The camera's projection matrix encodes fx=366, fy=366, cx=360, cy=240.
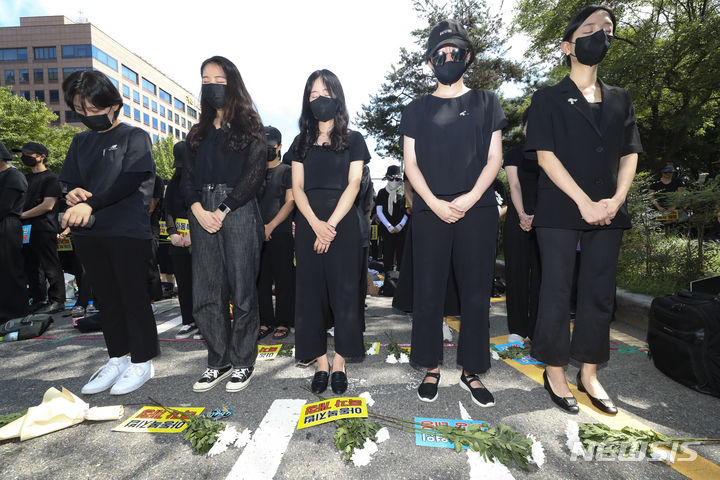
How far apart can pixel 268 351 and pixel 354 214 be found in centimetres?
170

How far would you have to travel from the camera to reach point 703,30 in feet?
33.3

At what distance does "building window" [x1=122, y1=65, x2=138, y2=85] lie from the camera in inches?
2339

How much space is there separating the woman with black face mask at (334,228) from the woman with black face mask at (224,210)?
0.39 meters

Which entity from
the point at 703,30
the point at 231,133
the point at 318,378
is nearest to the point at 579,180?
the point at 318,378

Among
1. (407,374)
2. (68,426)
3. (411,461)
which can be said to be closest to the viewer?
(411,461)

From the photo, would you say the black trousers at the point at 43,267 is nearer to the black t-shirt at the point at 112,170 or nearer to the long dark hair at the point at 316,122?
the black t-shirt at the point at 112,170

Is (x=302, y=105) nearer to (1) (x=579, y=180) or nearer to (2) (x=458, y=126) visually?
(2) (x=458, y=126)

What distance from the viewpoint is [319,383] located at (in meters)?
2.63

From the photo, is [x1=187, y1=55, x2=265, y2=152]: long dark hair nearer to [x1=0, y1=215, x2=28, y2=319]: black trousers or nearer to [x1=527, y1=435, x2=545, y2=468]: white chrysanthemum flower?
[x1=527, y1=435, x2=545, y2=468]: white chrysanthemum flower

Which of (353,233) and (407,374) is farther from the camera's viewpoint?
(407,374)

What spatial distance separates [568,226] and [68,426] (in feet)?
11.1

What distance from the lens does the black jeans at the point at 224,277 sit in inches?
110

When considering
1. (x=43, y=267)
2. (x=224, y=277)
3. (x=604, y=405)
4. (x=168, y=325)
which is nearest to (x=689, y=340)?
(x=604, y=405)

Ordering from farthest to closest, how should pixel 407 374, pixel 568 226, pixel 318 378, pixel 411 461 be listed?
pixel 407 374 < pixel 318 378 < pixel 568 226 < pixel 411 461
